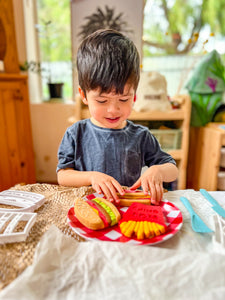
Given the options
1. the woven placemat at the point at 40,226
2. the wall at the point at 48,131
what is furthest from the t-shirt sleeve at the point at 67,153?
the wall at the point at 48,131

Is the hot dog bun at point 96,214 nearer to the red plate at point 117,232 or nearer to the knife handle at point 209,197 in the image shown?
the red plate at point 117,232

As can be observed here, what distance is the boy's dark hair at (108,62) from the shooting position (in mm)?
553

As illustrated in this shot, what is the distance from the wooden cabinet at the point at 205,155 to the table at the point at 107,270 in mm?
1346

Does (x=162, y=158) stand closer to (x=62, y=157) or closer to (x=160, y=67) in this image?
(x=62, y=157)

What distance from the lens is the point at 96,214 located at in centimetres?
45

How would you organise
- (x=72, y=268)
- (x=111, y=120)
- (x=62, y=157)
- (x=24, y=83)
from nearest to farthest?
(x=72, y=268)
(x=111, y=120)
(x=62, y=157)
(x=24, y=83)

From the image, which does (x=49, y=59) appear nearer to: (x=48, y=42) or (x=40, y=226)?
(x=48, y=42)

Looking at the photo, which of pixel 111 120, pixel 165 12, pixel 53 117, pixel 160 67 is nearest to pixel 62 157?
pixel 111 120

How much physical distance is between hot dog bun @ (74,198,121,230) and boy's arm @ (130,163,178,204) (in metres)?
0.12

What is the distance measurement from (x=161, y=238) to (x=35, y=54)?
2.37 meters

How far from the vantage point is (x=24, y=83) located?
1.76 meters

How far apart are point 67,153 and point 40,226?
351 mm

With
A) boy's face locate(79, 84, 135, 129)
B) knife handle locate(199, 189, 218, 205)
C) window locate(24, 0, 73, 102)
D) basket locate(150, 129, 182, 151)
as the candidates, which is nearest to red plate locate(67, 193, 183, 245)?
knife handle locate(199, 189, 218, 205)

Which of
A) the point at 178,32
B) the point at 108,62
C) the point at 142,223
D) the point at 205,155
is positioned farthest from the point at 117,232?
the point at 178,32
